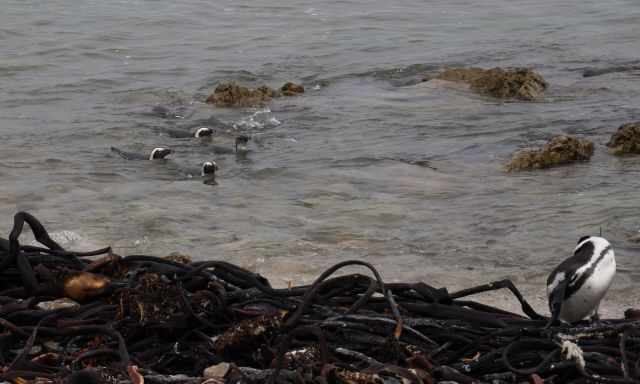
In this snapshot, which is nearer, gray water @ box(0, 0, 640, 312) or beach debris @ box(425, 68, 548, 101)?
gray water @ box(0, 0, 640, 312)

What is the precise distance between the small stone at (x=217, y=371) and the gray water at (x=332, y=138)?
273cm

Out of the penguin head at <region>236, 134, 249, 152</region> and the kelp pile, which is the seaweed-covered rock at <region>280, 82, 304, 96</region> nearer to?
the penguin head at <region>236, 134, 249, 152</region>

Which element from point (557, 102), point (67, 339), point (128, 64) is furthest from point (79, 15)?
point (67, 339)

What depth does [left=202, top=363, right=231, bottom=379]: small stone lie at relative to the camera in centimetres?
325

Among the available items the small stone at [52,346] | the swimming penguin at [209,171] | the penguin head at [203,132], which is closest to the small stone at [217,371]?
the small stone at [52,346]

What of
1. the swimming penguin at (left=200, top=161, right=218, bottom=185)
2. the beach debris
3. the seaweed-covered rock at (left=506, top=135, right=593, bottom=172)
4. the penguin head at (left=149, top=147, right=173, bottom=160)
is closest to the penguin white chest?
the seaweed-covered rock at (left=506, top=135, right=593, bottom=172)

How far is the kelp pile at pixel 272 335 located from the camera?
10.6ft

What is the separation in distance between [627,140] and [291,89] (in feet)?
17.4

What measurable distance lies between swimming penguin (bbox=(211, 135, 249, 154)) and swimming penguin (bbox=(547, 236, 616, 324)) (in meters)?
7.14

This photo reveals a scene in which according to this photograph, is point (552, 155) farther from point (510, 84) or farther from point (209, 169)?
point (510, 84)

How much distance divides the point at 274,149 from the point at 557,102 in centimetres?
380

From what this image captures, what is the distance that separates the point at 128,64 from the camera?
54.9ft

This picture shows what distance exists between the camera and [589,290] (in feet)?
12.2

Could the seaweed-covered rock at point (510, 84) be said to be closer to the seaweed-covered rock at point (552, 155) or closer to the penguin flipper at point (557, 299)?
the seaweed-covered rock at point (552, 155)
